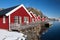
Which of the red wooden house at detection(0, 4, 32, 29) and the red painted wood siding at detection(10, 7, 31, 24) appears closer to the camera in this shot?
the red wooden house at detection(0, 4, 32, 29)

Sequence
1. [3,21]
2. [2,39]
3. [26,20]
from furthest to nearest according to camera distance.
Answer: [26,20], [3,21], [2,39]

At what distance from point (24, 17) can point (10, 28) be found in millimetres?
4370

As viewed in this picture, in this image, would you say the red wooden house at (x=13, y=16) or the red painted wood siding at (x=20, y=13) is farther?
the red painted wood siding at (x=20, y=13)

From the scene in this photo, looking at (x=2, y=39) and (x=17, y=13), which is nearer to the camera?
(x=2, y=39)

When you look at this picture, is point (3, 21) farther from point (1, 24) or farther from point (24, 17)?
point (24, 17)

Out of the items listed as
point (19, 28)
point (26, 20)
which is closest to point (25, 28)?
point (19, 28)

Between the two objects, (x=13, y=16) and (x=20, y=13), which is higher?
(x=20, y=13)

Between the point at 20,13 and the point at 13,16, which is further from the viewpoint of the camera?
the point at 20,13

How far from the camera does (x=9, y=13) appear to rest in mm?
16891

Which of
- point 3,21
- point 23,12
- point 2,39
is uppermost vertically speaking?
point 23,12

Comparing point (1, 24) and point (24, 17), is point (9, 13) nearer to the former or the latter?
point (1, 24)

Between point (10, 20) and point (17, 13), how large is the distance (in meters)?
1.73

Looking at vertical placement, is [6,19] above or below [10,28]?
above

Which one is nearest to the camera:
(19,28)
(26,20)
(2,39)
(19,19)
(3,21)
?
(2,39)
